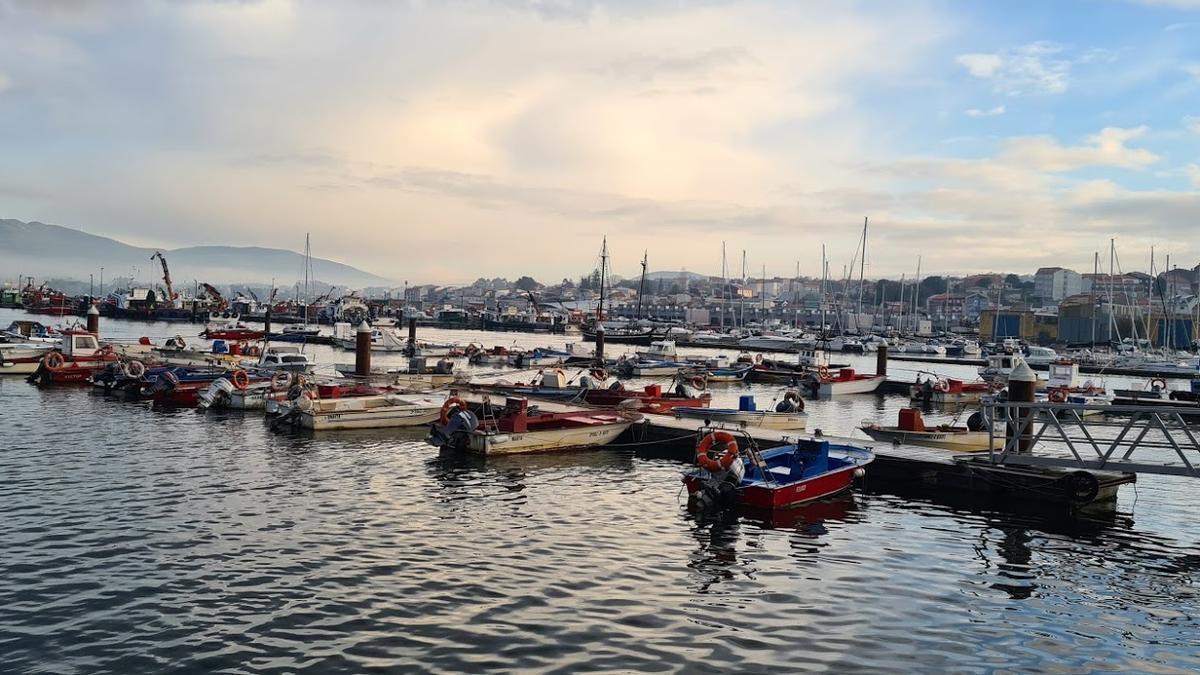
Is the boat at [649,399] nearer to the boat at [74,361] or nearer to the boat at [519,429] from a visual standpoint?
the boat at [519,429]

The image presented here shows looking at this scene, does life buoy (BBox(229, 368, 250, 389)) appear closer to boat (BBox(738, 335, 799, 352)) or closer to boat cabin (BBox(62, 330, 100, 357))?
boat cabin (BBox(62, 330, 100, 357))

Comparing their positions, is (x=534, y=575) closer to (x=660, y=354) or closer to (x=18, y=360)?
(x=18, y=360)

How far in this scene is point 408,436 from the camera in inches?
1324

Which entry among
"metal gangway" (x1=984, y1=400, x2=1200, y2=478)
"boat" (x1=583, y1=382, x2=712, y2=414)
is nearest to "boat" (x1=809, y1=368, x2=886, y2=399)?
"boat" (x1=583, y1=382, x2=712, y2=414)

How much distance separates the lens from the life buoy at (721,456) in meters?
22.3

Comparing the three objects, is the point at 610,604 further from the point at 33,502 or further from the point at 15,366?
the point at 15,366

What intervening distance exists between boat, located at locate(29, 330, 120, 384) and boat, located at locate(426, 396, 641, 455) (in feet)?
88.1

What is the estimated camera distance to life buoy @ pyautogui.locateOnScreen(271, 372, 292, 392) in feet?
130

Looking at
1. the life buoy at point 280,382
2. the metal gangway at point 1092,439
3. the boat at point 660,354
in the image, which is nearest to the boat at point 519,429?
the life buoy at point 280,382

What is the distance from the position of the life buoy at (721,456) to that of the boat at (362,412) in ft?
48.6

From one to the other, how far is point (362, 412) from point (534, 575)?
19.7m

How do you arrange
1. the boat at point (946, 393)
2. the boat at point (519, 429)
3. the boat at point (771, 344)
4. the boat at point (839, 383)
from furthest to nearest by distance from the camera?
the boat at point (771, 344)
the boat at point (839, 383)
the boat at point (946, 393)
the boat at point (519, 429)

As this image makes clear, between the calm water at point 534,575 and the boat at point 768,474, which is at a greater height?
the boat at point 768,474

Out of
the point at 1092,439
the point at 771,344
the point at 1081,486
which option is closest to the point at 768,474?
the point at 1081,486
